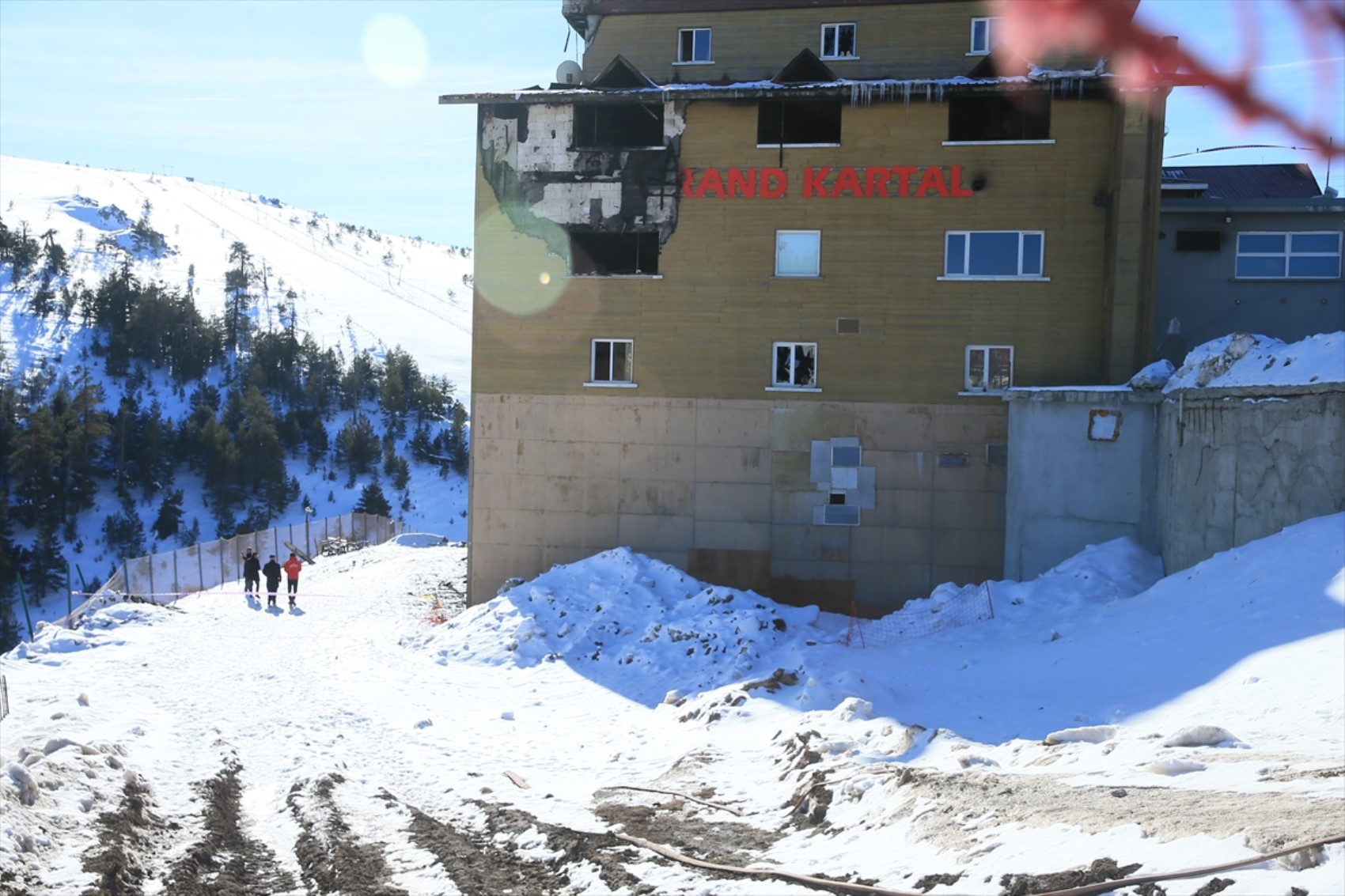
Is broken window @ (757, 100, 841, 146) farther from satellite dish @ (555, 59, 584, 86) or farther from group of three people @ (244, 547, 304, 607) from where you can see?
group of three people @ (244, 547, 304, 607)

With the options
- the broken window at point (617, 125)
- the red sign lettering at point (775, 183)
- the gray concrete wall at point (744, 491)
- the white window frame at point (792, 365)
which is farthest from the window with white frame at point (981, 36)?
the gray concrete wall at point (744, 491)

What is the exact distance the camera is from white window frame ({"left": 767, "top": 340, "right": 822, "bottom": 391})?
24469mm

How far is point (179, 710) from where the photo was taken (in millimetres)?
16297

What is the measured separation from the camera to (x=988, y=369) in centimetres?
2395

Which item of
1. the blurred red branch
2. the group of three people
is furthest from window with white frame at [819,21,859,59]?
the blurred red branch

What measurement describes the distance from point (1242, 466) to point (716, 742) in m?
9.04

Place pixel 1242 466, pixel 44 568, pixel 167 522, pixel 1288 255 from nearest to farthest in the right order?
pixel 1242 466
pixel 1288 255
pixel 44 568
pixel 167 522

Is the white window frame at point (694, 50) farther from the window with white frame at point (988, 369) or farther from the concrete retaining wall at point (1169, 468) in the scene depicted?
the concrete retaining wall at point (1169, 468)

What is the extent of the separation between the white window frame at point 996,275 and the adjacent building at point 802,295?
0.14 feet

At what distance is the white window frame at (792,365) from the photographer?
24.5 meters

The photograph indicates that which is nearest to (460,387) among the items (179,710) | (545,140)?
(545,140)

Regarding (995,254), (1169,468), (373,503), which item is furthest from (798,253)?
(373,503)

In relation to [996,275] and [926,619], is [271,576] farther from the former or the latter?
[996,275]

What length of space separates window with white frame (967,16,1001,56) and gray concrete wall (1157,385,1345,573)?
1019cm
